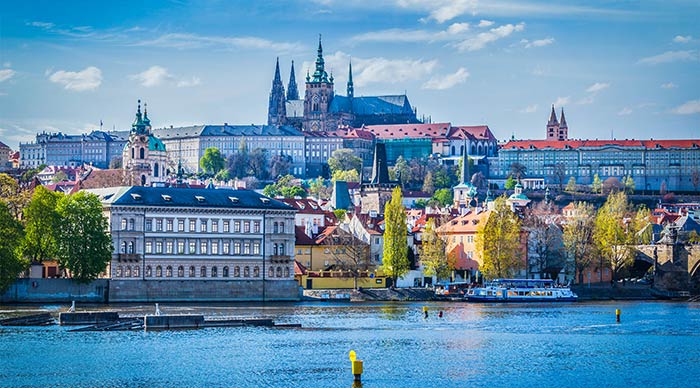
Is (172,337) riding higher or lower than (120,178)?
lower

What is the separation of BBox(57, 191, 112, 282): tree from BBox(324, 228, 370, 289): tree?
1866 cm

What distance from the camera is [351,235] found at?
327 feet

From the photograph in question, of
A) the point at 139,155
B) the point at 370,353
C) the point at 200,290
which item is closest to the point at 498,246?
the point at 200,290

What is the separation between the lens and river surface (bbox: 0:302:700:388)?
4784cm

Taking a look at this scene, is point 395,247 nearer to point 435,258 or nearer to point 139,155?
point 435,258

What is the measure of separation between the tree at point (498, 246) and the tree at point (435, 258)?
2273 millimetres

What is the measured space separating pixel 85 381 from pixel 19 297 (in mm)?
34032

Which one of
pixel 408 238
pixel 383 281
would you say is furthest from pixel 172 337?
pixel 408 238

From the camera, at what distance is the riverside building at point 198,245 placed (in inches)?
3263

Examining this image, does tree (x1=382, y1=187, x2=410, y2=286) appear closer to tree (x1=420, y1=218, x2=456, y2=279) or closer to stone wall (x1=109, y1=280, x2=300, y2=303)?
tree (x1=420, y1=218, x2=456, y2=279)

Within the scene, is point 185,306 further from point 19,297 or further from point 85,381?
point 85,381

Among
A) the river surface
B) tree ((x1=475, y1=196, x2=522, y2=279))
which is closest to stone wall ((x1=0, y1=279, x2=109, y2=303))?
the river surface

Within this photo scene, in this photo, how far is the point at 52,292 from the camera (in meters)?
79.6

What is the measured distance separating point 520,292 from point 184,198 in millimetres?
22817
